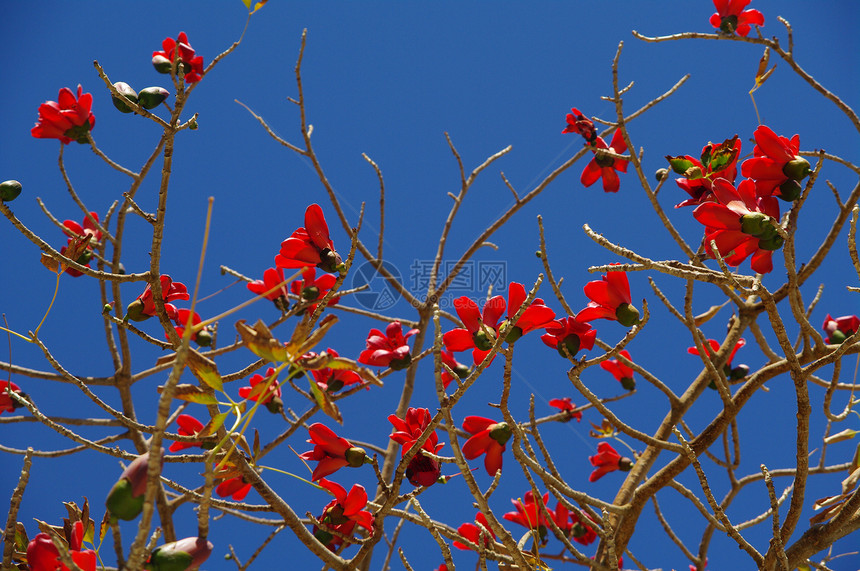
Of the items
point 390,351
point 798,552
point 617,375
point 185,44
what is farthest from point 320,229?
point 617,375

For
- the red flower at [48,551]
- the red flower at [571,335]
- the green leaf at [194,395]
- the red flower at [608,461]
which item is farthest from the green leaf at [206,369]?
the red flower at [608,461]

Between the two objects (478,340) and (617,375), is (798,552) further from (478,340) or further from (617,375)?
(617,375)

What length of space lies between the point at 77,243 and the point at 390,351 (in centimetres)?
64

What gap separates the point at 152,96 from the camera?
1152mm

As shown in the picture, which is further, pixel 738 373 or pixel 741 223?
pixel 738 373

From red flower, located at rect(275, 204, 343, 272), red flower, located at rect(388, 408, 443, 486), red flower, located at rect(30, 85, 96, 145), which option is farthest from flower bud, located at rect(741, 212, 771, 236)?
red flower, located at rect(30, 85, 96, 145)

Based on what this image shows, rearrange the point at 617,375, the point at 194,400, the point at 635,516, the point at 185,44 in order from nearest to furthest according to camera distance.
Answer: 1. the point at 194,400
2. the point at 635,516
3. the point at 185,44
4. the point at 617,375

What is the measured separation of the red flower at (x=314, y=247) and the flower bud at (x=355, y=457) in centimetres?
33

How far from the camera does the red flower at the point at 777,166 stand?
0.94 metres

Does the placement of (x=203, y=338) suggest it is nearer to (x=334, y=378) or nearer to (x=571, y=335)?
(x=334, y=378)

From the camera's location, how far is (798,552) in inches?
34.5

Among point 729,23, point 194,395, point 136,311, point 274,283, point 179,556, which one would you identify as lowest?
point 179,556

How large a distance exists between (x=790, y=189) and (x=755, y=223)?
18 centimetres

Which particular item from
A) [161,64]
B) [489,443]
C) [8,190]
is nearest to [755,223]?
[489,443]
